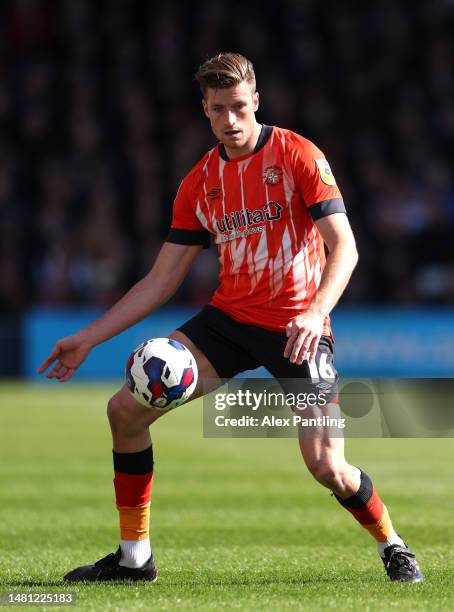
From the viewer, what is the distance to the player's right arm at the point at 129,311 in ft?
19.4

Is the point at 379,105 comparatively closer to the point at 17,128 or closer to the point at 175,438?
the point at 17,128

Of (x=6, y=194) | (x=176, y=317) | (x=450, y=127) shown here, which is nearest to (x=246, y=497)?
(x=176, y=317)

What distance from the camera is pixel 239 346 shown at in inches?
232

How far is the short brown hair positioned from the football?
1202mm

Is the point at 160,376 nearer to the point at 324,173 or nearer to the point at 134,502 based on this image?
the point at 134,502

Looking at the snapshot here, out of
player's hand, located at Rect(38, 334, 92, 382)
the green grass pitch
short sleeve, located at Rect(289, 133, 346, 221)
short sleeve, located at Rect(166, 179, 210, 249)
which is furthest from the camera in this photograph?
short sleeve, located at Rect(166, 179, 210, 249)

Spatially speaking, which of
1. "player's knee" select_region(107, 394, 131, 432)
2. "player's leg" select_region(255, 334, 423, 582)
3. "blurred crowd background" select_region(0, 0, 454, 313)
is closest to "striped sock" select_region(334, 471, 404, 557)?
"player's leg" select_region(255, 334, 423, 582)

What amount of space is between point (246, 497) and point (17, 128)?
13231mm

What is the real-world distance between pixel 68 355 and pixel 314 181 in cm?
142

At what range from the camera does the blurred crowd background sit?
18906mm

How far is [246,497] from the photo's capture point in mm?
8844

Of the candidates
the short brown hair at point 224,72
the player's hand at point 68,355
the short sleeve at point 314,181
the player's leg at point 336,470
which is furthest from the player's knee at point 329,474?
the short brown hair at point 224,72

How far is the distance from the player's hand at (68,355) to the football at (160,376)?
1.33ft

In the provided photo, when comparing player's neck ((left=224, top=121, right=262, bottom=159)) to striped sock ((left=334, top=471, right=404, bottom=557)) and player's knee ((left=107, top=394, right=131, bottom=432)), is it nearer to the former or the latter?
player's knee ((left=107, top=394, right=131, bottom=432))
